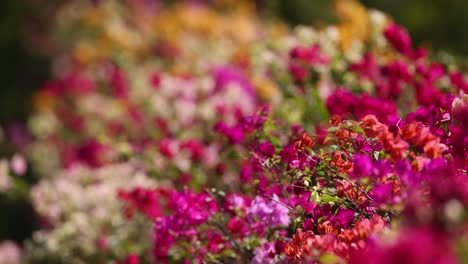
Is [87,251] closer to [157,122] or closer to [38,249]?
[38,249]

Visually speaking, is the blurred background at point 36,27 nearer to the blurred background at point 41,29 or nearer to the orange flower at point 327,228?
the blurred background at point 41,29

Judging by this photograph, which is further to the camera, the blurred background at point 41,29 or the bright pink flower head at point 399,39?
the blurred background at point 41,29

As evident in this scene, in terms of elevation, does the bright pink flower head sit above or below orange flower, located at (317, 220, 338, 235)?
above

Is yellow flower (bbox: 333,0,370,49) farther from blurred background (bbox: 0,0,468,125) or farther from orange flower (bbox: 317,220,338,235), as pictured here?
blurred background (bbox: 0,0,468,125)

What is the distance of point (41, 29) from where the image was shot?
25.3ft

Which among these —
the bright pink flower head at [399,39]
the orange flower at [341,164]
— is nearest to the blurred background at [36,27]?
the bright pink flower head at [399,39]

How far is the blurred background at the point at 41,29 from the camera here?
261 inches

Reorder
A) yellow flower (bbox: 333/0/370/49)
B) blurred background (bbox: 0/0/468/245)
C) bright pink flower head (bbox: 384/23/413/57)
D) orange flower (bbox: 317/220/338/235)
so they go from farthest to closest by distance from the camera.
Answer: blurred background (bbox: 0/0/468/245) → yellow flower (bbox: 333/0/370/49) → bright pink flower head (bbox: 384/23/413/57) → orange flower (bbox: 317/220/338/235)

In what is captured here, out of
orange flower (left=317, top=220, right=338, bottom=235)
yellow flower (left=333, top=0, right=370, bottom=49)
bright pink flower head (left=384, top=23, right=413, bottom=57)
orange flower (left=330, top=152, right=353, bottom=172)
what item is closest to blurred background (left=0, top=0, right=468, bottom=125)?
yellow flower (left=333, top=0, right=370, bottom=49)

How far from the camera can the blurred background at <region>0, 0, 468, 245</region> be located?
261 inches

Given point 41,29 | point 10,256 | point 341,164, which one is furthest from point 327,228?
point 41,29

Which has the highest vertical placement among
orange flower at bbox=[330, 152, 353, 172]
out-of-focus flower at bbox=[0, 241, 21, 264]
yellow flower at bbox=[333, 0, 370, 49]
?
orange flower at bbox=[330, 152, 353, 172]

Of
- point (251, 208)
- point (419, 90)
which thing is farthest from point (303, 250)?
point (419, 90)

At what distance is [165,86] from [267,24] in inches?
103
